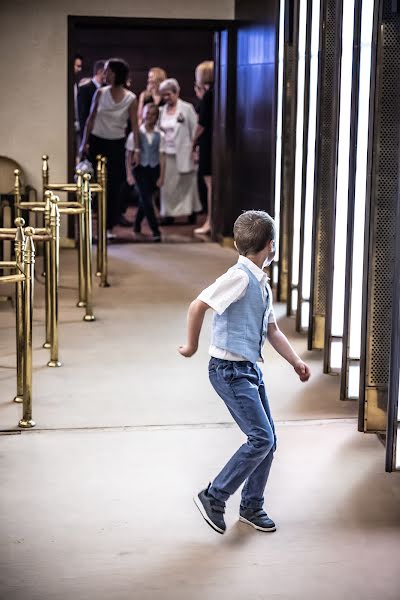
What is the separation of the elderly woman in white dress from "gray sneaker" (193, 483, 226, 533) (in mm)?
9080

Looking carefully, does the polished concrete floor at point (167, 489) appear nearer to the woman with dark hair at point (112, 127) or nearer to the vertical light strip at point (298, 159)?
the vertical light strip at point (298, 159)

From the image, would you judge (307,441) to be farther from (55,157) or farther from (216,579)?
(55,157)

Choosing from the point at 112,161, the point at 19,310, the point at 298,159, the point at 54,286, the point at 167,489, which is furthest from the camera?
the point at 112,161

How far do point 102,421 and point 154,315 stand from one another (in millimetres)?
2712

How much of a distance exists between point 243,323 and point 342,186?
2.36 metres

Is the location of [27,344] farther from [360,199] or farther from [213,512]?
[360,199]

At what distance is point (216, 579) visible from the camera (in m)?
3.68

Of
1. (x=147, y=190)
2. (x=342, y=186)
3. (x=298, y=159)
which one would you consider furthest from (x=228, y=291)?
→ (x=147, y=190)

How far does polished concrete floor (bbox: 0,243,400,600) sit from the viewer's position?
369cm

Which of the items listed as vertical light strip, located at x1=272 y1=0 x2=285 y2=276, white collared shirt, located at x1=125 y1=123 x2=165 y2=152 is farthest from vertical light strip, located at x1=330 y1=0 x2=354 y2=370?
white collared shirt, located at x1=125 y1=123 x2=165 y2=152

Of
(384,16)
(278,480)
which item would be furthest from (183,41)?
(278,480)

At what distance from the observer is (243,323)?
3.97 meters

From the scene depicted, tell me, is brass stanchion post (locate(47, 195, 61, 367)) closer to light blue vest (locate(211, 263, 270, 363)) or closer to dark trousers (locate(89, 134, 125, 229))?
light blue vest (locate(211, 263, 270, 363))

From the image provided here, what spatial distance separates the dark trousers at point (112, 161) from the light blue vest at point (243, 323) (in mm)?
8075
